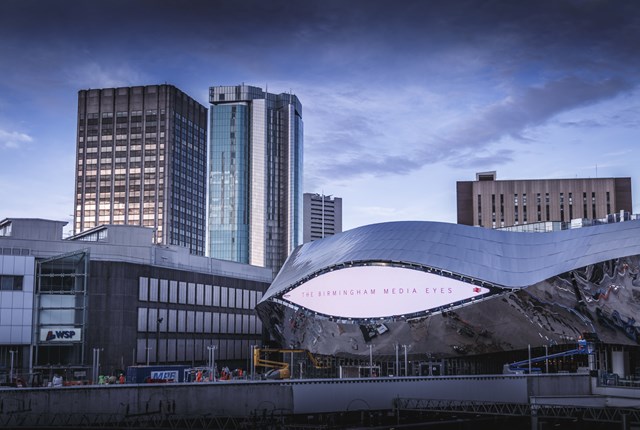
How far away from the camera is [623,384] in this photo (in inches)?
3162

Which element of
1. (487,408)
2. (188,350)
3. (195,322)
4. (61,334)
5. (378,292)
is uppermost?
(378,292)

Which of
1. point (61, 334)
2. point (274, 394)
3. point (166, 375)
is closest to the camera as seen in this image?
point (274, 394)

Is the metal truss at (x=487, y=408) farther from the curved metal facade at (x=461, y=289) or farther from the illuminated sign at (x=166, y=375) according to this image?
the illuminated sign at (x=166, y=375)

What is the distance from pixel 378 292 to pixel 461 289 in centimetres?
1000

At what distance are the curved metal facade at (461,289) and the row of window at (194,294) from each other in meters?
15.1

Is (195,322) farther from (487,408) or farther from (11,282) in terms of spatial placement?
(487,408)

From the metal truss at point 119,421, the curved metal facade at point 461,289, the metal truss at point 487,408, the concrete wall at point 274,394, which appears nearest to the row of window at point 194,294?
the curved metal facade at point 461,289

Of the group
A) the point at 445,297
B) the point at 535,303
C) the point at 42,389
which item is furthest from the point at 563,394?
the point at 42,389

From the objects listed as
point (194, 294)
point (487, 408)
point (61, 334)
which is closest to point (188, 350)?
point (194, 294)

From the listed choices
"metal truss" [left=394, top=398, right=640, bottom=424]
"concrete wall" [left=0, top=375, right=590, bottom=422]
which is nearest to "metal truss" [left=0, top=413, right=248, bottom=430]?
"concrete wall" [left=0, top=375, right=590, bottom=422]

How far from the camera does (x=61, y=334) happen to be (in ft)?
311

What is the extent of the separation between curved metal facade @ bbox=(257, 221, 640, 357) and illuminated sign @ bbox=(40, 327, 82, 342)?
23734 mm

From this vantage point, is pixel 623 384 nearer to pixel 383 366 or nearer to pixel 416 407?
pixel 416 407

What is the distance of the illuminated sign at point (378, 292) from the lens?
92312 millimetres
